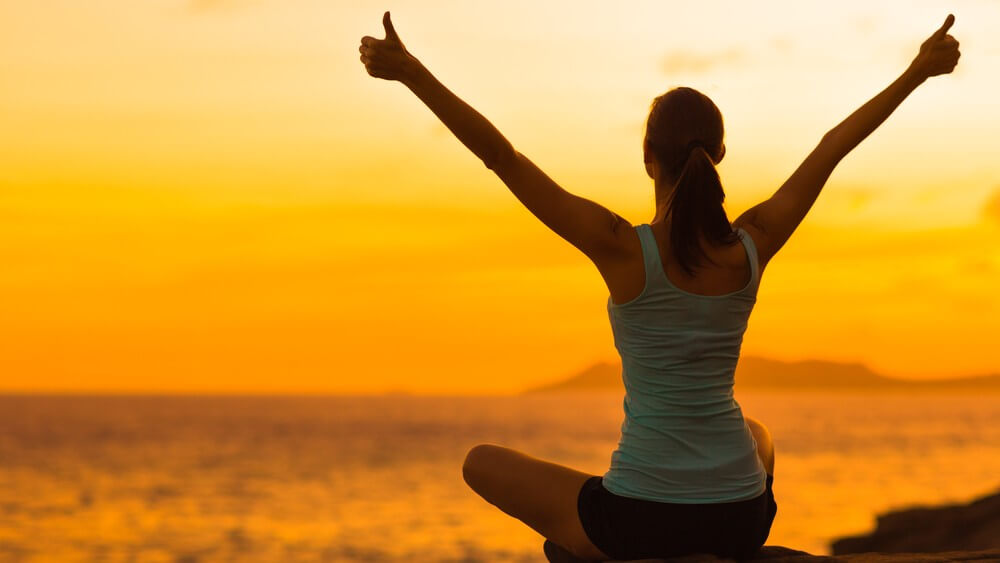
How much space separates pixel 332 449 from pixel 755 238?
69.7 m

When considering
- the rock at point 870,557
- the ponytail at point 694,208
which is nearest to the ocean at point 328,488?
the rock at point 870,557

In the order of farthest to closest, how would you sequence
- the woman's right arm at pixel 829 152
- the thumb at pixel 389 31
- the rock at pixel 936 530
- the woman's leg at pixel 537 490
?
1. the rock at pixel 936 530
2. the woman's right arm at pixel 829 152
3. the woman's leg at pixel 537 490
4. the thumb at pixel 389 31

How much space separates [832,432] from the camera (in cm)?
9988

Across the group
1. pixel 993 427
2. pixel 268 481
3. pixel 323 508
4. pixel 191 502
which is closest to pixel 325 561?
pixel 323 508

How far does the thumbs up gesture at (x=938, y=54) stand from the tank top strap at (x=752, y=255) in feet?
3.52

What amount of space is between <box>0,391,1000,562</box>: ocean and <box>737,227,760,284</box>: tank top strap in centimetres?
2428

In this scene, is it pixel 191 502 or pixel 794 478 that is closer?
pixel 191 502

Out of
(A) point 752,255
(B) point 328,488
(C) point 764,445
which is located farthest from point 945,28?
(B) point 328,488

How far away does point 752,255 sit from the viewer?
3.56m

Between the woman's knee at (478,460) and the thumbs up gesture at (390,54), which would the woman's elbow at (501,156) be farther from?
the woman's knee at (478,460)

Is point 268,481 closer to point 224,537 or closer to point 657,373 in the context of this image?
point 224,537

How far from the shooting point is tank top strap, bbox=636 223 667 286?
131 inches

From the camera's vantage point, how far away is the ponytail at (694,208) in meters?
3.37

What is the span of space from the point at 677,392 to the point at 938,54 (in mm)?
1709
